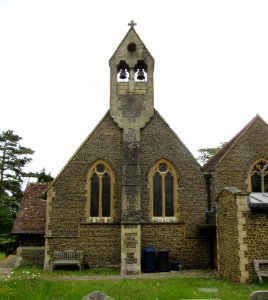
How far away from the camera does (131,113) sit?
68.3 ft

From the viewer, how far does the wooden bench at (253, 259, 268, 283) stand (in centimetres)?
1293

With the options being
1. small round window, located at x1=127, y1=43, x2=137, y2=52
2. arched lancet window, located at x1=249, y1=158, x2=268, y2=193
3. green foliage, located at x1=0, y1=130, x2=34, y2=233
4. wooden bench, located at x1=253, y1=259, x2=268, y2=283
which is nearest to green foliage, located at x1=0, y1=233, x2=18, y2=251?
green foliage, located at x1=0, y1=130, x2=34, y2=233

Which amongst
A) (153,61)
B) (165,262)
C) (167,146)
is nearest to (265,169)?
(167,146)

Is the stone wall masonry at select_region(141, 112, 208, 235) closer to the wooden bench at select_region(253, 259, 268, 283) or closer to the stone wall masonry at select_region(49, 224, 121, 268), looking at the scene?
the stone wall masonry at select_region(49, 224, 121, 268)

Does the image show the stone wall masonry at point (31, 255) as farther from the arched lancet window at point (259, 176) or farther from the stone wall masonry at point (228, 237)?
the arched lancet window at point (259, 176)

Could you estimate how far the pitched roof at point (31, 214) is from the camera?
21.3 m

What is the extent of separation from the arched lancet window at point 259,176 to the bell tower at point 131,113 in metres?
6.10

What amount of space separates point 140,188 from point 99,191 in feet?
7.14

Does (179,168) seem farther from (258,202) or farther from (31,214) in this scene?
(31,214)

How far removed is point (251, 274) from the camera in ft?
43.6

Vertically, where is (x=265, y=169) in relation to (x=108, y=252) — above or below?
above

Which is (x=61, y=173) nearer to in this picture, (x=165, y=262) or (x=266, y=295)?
(x=165, y=262)

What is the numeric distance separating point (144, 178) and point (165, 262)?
4.37m

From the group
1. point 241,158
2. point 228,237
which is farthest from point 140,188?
point 228,237
